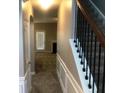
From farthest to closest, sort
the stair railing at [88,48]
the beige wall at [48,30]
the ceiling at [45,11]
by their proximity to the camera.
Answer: the beige wall at [48,30], the ceiling at [45,11], the stair railing at [88,48]

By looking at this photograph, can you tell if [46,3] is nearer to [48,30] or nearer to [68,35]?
[68,35]

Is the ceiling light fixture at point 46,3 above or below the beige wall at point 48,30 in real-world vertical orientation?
above

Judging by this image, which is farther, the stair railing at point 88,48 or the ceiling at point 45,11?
the ceiling at point 45,11

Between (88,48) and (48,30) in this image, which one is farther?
(48,30)

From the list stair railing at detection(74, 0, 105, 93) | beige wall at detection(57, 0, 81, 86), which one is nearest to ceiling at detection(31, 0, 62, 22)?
beige wall at detection(57, 0, 81, 86)

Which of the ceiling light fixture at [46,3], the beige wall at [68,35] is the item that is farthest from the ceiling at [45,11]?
the beige wall at [68,35]

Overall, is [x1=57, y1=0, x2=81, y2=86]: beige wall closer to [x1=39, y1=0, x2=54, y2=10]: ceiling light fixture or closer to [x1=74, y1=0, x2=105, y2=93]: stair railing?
[x1=74, y1=0, x2=105, y2=93]: stair railing

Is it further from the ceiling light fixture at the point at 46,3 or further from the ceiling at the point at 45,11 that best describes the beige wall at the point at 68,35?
the ceiling at the point at 45,11

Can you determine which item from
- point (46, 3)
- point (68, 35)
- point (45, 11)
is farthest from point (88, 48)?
point (45, 11)

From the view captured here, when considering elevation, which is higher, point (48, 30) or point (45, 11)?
point (45, 11)
